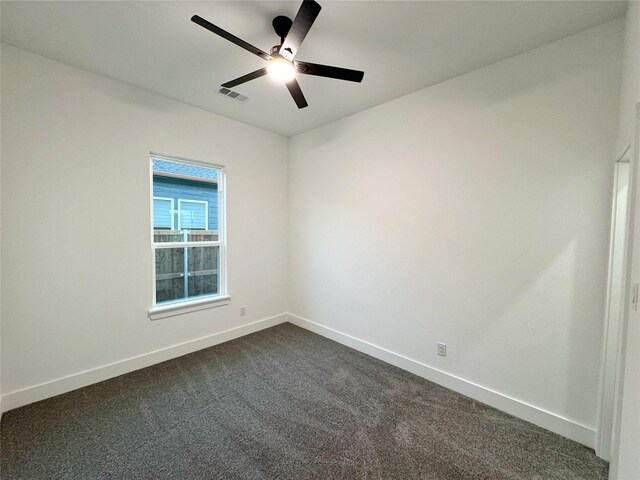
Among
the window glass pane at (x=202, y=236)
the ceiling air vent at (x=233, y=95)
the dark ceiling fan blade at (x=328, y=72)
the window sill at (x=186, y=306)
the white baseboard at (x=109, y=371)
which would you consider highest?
the ceiling air vent at (x=233, y=95)

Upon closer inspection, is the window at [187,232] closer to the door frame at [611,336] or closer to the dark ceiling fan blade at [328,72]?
the dark ceiling fan blade at [328,72]

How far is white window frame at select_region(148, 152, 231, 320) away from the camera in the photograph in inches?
112

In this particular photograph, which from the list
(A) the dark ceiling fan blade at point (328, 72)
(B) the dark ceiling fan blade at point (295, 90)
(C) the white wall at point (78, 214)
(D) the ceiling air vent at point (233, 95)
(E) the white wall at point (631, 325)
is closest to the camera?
(E) the white wall at point (631, 325)

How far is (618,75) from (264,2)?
7.75 feet

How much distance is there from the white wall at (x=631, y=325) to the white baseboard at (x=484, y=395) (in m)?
0.43

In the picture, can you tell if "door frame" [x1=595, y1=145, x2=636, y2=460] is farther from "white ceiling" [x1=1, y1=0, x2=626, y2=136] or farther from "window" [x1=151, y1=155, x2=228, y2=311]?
"window" [x1=151, y1=155, x2=228, y2=311]

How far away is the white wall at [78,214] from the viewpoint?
2.10 metres

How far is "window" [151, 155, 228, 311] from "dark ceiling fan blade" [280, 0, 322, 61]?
201 cm

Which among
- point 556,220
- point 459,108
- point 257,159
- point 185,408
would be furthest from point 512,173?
point 185,408

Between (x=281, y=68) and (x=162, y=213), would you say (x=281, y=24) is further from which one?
(x=162, y=213)

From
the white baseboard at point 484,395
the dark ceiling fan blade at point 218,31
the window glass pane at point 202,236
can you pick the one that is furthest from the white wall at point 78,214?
the white baseboard at point 484,395

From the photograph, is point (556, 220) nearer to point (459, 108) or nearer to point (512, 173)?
point (512, 173)

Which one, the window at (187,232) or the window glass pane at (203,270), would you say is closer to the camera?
the window at (187,232)

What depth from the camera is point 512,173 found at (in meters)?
2.11
